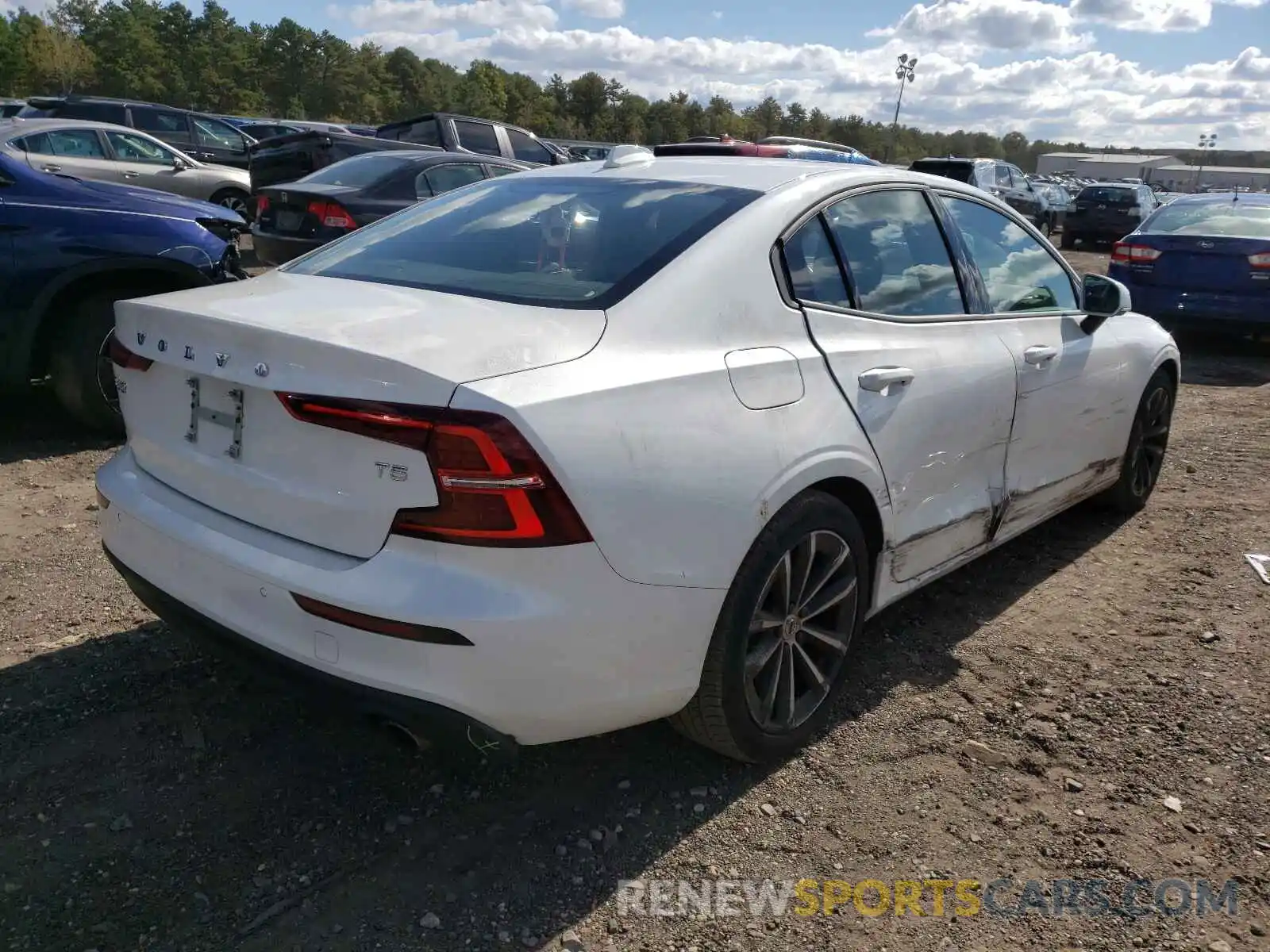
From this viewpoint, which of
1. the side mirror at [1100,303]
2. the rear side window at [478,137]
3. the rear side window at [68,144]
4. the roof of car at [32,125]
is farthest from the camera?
the rear side window at [478,137]

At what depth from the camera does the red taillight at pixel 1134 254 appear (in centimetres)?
943

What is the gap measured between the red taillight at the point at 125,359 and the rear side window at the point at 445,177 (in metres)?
6.60

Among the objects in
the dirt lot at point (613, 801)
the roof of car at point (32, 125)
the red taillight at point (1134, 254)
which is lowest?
the dirt lot at point (613, 801)

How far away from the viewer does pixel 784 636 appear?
2.75 m

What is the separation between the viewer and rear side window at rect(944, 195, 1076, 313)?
3.71 m

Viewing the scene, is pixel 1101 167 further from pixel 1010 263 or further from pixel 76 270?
pixel 76 270

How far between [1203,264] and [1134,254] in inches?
23.4

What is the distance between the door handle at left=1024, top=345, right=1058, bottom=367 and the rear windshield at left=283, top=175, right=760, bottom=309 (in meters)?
1.35

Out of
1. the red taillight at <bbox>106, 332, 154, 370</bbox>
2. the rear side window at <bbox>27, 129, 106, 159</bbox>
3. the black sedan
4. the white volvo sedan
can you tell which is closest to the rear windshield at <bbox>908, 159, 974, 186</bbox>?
the black sedan

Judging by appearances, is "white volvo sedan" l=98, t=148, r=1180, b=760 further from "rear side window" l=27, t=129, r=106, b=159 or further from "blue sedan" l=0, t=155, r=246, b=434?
"rear side window" l=27, t=129, r=106, b=159

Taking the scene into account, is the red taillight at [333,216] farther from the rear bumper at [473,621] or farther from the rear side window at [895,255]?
the rear bumper at [473,621]

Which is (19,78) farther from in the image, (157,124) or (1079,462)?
(1079,462)

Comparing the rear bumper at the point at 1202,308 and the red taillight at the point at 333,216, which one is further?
the rear bumper at the point at 1202,308

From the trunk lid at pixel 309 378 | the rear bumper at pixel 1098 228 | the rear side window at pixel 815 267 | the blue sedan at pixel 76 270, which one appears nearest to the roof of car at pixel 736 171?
the rear side window at pixel 815 267
